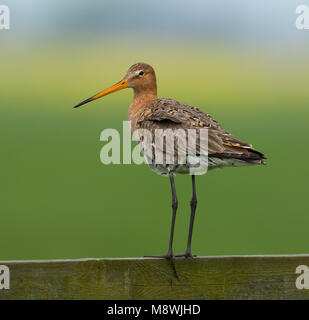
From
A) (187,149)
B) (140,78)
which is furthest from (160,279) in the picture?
(140,78)

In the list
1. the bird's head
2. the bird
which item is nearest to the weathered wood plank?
the bird

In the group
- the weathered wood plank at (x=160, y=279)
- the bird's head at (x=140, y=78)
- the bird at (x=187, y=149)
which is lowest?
the weathered wood plank at (x=160, y=279)

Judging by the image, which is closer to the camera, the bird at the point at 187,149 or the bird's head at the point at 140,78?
the bird at the point at 187,149

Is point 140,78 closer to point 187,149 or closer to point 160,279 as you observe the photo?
point 187,149

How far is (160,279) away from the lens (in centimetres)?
479

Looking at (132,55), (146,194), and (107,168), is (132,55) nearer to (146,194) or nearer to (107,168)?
(107,168)

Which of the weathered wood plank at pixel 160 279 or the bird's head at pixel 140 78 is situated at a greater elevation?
the bird's head at pixel 140 78

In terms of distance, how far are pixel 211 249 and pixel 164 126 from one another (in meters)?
3.48

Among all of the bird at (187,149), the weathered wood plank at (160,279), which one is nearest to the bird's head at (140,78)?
the bird at (187,149)

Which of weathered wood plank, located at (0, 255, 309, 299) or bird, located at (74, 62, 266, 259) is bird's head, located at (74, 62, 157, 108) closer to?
bird, located at (74, 62, 266, 259)

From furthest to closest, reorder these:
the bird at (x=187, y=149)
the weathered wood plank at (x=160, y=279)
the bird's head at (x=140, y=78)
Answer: the bird's head at (x=140, y=78) < the bird at (x=187, y=149) < the weathered wood plank at (x=160, y=279)

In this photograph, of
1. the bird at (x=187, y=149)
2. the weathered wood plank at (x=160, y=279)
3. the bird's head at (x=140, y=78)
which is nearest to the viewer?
the weathered wood plank at (x=160, y=279)

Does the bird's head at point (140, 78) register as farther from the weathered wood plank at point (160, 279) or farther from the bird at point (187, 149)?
the weathered wood plank at point (160, 279)

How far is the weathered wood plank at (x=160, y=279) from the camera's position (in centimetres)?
461
